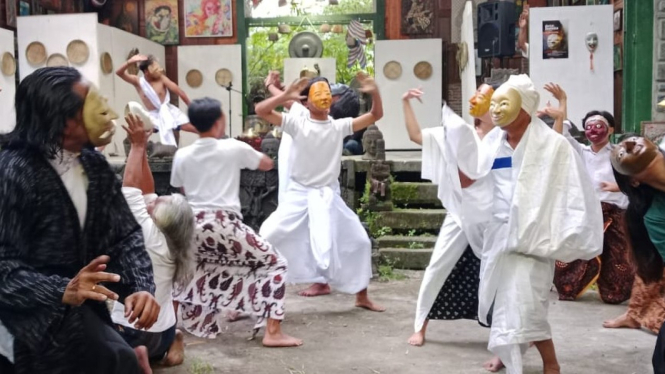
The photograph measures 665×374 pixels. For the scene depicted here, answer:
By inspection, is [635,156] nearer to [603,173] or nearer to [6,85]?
[603,173]

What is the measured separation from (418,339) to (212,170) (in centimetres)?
159

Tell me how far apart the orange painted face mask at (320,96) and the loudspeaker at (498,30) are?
615 centimetres

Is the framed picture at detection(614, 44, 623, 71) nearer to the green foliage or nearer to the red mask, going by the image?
the red mask

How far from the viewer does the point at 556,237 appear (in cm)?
351

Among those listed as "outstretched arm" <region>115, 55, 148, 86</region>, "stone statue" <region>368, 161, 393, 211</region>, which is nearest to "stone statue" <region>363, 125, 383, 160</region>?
"stone statue" <region>368, 161, 393, 211</region>

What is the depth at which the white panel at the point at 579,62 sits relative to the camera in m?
8.79

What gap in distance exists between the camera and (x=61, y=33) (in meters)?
11.3

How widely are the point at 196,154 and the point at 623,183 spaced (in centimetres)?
235

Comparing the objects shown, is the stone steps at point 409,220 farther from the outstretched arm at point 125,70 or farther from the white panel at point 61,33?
the white panel at point 61,33

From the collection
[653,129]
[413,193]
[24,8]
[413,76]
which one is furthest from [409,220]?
[24,8]

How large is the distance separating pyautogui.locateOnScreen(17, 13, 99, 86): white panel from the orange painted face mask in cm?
704

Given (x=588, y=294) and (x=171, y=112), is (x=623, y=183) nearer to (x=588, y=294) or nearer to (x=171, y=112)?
(x=588, y=294)

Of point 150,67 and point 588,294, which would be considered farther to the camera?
point 150,67

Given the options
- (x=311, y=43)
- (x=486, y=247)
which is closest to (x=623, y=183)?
(x=486, y=247)
